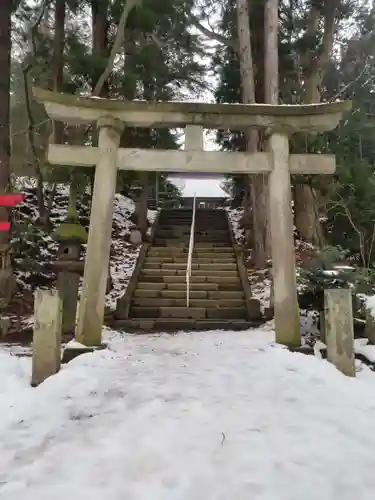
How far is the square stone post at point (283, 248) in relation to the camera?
19.1 feet

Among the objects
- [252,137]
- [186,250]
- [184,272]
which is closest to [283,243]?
[184,272]

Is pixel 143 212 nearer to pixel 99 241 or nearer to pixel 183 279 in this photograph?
pixel 183 279

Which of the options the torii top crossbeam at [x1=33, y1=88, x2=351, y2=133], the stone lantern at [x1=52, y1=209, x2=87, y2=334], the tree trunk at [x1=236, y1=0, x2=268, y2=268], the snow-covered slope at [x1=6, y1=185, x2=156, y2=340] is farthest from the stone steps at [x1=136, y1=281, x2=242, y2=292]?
the torii top crossbeam at [x1=33, y1=88, x2=351, y2=133]

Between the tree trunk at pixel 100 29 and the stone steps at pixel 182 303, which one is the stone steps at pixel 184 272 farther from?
the tree trunk at pixel 100 29

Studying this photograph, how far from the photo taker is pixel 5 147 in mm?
9164

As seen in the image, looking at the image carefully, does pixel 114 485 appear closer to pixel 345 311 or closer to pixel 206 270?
pixel 345 311

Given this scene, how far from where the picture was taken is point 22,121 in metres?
16.3

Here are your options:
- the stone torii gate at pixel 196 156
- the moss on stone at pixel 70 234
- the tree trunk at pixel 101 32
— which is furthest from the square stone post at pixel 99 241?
the tree trunk at pixel 101 32

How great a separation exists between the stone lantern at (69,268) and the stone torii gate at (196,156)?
1750 millimetres

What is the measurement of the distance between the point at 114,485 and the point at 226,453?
2.52 feet

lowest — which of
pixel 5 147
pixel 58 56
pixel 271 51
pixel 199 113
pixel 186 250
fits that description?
pixel 186 250

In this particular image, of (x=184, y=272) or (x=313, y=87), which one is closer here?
(x=184, y=272)

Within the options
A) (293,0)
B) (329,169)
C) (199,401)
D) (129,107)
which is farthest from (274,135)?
(293,0)

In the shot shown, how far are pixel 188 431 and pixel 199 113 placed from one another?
4.53 metres
